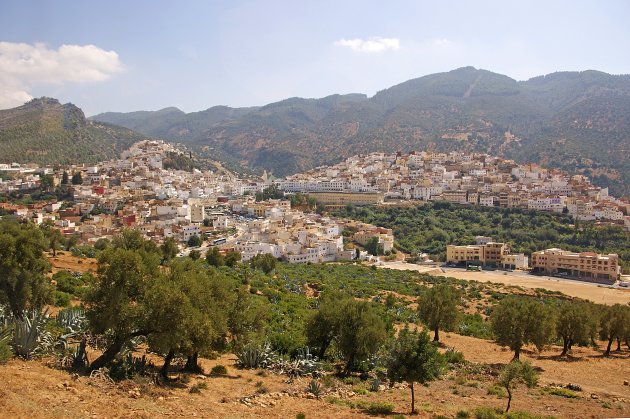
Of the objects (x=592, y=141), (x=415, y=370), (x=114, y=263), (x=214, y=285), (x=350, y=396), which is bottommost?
(x=350, y=396)

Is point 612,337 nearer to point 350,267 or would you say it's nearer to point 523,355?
point 523,355

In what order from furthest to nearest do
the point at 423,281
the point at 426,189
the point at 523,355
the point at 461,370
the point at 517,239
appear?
the point at 426,189
the point at 517,239
the point at 423,281
the point at 523,355
the point at 461,370

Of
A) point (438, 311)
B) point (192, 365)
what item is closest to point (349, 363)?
point (192, 365)

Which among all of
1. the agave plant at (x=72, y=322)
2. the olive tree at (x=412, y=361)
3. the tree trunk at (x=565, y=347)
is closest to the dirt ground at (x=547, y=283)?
the tree trunk at (x=565, y=347)

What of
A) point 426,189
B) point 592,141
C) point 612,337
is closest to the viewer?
point 612,337

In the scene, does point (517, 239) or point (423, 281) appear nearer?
point (423, 281)

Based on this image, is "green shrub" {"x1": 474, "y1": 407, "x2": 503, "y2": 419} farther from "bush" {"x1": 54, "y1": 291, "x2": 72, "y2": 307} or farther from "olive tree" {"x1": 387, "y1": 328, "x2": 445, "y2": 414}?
"bush" {"x1": 54, "y1": 291, "x2": 72, "y2": 307}

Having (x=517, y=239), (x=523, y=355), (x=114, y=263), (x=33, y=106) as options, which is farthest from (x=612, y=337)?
(x=33, y=106)
